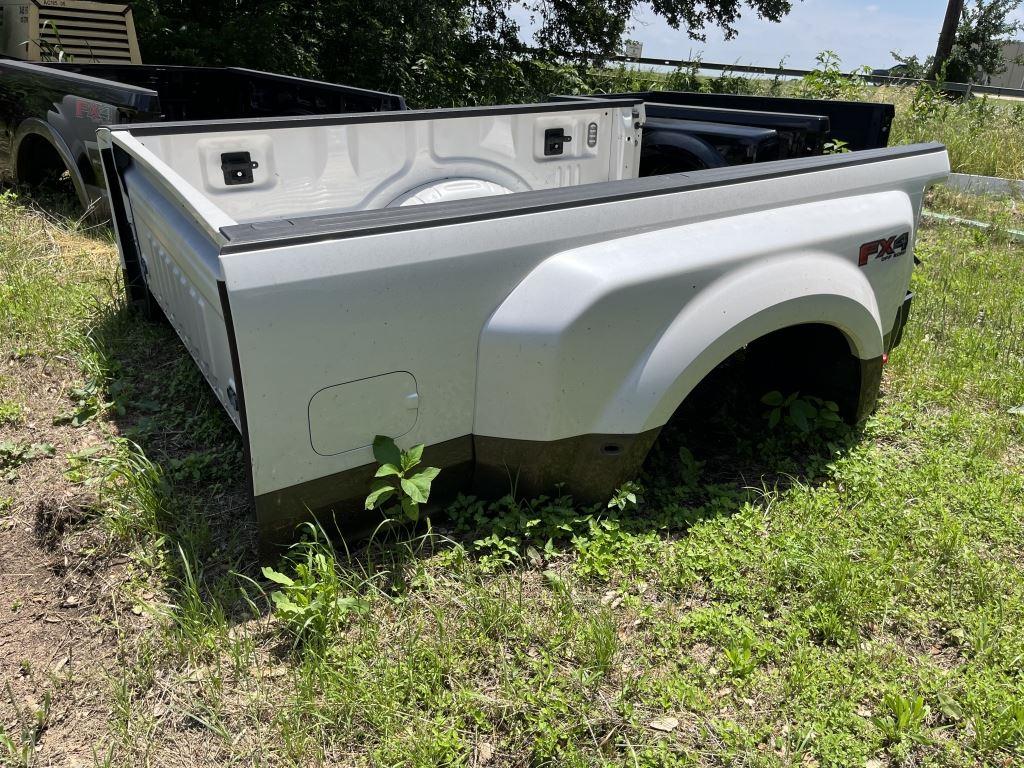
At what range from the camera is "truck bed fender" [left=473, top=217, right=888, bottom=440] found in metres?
2.30

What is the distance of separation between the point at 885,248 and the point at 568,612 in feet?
5.78

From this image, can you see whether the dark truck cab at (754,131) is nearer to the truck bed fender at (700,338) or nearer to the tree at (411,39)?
the truck bed fender at (700,338)

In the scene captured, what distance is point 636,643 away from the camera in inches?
92.1

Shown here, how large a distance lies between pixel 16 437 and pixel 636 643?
2666mm

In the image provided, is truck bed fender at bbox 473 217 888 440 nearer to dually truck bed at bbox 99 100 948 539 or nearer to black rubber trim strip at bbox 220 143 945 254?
dually truck bed at bbox 99 100 948 539

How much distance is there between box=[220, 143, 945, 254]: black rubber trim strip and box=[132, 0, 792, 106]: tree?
8321mm

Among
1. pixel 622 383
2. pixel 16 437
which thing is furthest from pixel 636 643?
pixel 16 437

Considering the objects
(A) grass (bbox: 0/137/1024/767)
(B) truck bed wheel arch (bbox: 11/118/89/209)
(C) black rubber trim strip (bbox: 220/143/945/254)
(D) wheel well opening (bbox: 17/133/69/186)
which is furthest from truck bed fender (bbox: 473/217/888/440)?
(D) wheel well opening (bbox: 17/133/69/186)

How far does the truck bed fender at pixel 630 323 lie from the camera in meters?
2.30

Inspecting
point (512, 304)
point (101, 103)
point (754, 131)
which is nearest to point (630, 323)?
point (512, 304)

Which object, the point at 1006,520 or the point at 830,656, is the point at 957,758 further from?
the point at 1006,520

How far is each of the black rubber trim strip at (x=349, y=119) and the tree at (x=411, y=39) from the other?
21.2ft

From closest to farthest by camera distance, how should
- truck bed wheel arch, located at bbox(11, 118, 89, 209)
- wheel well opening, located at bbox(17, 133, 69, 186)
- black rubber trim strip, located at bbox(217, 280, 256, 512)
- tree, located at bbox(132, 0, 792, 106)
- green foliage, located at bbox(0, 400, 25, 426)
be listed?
black rubber trim strip, located at bbox(217, 280, 256, 512) → green foliage, located at bbox(0, 400, 25, 426) → truck bed wheel arch, located at bbox(11, 118, 89, 209) → wheel well opening, located at bbox(17, 133, 69, 186) → tree, located at bbox(132, 0, 792, 106)

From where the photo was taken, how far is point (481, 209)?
2.25m
